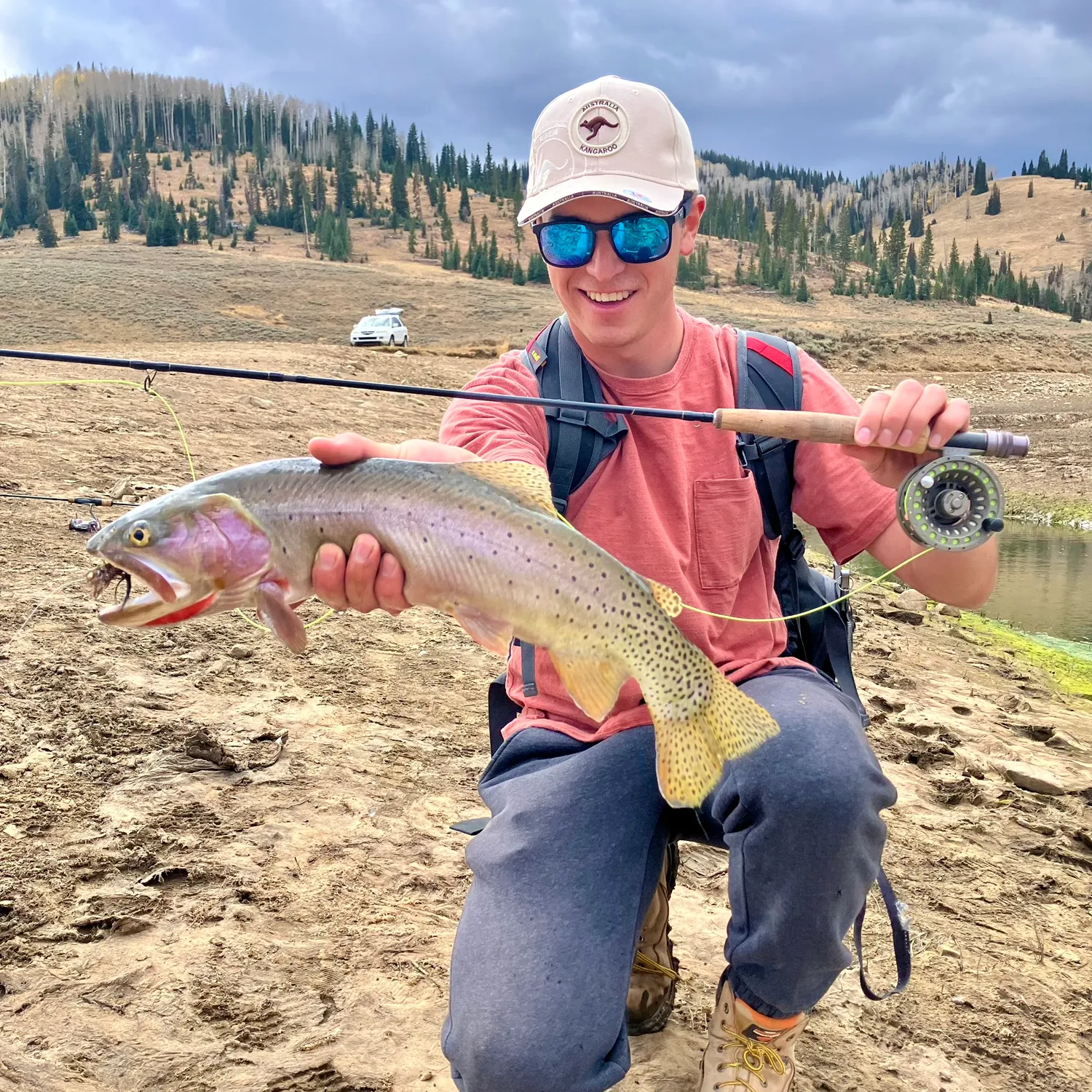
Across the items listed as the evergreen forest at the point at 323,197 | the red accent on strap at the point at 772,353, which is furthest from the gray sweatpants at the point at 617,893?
the evergreen forest at the point at 323,197

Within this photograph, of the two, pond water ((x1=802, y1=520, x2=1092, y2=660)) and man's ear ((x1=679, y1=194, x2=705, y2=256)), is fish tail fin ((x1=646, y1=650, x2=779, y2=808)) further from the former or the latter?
pond water ((x1=802, y1=520, x2=1092, y2=660))

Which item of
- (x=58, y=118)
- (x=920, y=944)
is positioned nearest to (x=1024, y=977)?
(x=920, y=944)

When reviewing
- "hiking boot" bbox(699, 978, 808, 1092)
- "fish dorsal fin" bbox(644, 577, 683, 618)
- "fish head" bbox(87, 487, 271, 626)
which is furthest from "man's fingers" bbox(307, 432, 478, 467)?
"hiking boot" bbox(699, 978, 808, 1092)

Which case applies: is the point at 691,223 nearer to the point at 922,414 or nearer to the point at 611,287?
the point at 611,287

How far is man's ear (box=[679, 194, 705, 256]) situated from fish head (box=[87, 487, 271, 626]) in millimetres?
1703

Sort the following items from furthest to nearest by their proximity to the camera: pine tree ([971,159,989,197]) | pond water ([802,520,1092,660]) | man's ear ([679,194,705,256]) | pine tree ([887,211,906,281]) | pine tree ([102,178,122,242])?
pine tree ([971,159,989,197]) < pine tree ([887,211,906,281]) < pine tree ([102,178,122,242]) < pond water ([802,520,1092,660]) < man's ear ([679,194,705,256])

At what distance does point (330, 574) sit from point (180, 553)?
36 cm

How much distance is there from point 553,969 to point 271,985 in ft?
3.78

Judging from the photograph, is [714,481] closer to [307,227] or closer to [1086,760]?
[1086,760]

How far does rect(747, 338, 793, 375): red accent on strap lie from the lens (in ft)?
11.1

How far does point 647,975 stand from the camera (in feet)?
10.6

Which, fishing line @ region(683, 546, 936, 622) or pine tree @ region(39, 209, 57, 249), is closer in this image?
fishing line @ region(683, 546, 936, 622)

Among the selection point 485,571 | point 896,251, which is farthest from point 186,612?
point 896,251

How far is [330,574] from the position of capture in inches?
102
